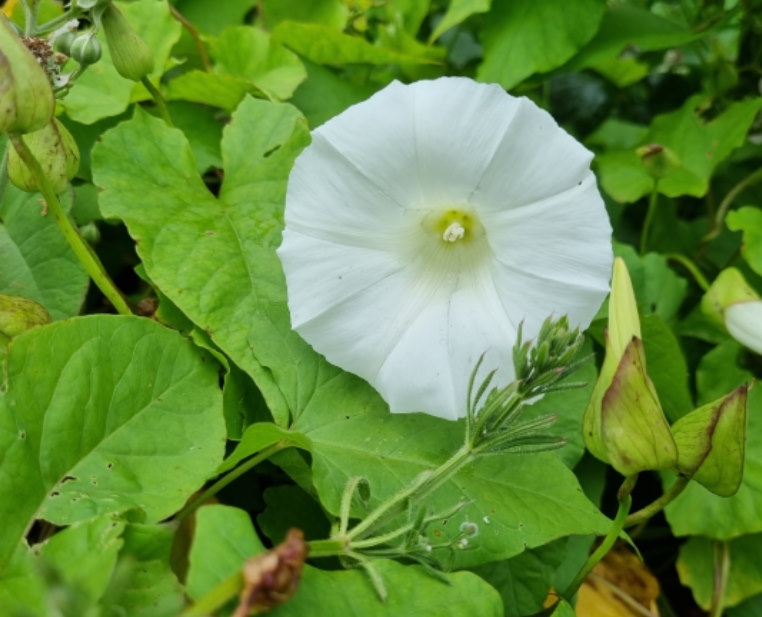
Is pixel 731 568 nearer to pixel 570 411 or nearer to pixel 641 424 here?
pixel 570 411

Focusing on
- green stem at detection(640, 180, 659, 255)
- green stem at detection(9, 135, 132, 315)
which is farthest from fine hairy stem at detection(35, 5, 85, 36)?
green stem at detection(640, 180, 659, 255)

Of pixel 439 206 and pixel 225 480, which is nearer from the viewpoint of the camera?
pixel 225 480

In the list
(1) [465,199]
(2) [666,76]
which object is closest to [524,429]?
(1) [465,199]

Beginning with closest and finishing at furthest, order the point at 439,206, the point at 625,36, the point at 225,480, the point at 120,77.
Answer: the point at 225,480 → the point at 439,206 → the point at 120,77 → the point at 625,36

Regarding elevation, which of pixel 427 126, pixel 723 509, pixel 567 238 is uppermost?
pixel 427 126

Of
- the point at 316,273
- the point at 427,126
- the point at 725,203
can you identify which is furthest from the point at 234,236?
the point at 725,203

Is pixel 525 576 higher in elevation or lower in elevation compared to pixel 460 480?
lower

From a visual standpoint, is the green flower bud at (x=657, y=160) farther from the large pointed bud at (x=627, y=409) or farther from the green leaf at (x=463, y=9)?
the large pointed bud at (x=627, y=409)
